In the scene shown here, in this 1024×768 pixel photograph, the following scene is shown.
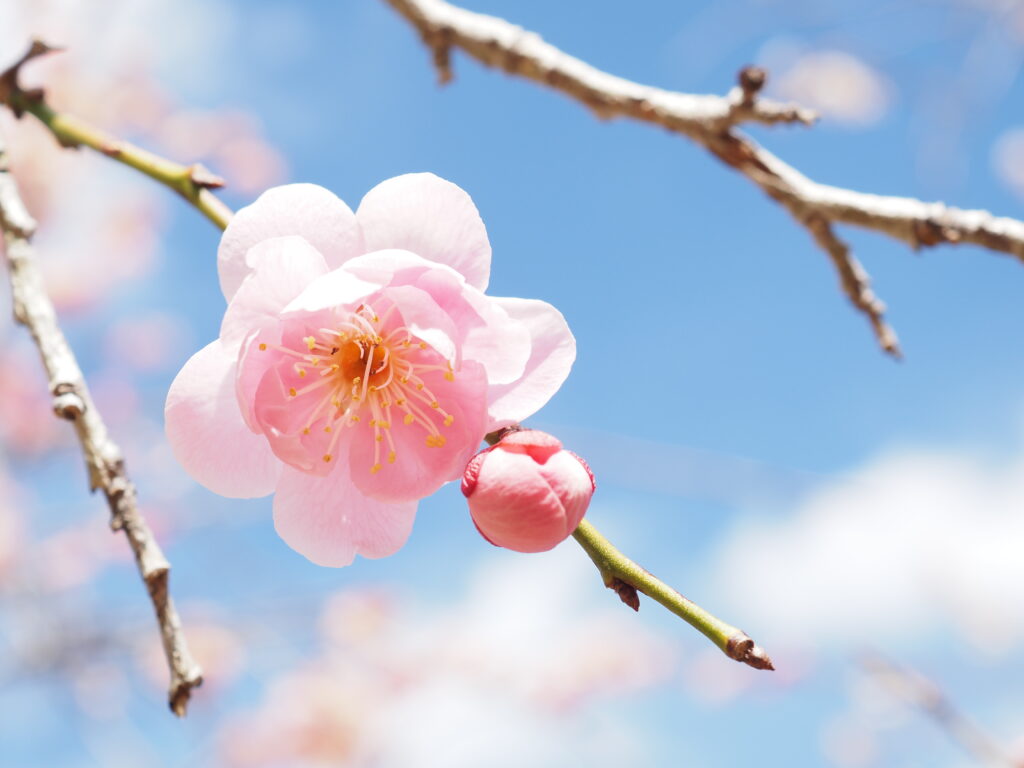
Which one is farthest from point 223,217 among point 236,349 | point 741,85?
point 741,85

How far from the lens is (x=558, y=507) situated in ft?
2.25

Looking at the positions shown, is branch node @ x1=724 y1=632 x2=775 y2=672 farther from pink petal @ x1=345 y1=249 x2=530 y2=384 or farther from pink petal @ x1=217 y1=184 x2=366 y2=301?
pink petal @ x1=217 y1=184 x2=366 y2=301

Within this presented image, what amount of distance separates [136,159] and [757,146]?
835mm

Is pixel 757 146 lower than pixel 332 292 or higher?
higher

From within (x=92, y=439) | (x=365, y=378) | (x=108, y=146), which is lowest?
(x=92, y=439)

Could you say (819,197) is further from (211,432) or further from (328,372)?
(211,432)

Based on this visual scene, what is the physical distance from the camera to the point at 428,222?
863mm

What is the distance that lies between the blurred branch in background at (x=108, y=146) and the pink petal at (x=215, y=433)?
0.64 ft

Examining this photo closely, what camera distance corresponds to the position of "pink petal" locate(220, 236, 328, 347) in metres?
0.81

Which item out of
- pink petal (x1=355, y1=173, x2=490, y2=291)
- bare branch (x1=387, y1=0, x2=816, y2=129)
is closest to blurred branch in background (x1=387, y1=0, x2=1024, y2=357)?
bare branch (x1=387, y1=0, x2=816, y2=129)

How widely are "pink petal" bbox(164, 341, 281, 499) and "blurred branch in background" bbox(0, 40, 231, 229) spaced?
195 millimetres

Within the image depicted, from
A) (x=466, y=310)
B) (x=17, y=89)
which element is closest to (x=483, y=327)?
(x=466, y=310)

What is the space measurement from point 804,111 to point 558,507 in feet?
2.51

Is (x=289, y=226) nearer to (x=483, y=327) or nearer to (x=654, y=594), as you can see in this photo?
(x=483, y=327)
